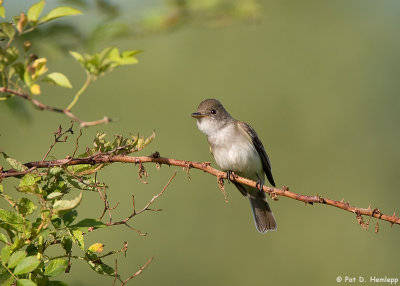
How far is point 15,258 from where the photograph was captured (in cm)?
232

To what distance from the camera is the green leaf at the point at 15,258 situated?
2.31m

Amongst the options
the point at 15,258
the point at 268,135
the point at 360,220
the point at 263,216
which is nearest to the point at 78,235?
the point at 15,258

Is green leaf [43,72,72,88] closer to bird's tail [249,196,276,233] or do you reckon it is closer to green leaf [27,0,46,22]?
green leaf [27,0,46,22]

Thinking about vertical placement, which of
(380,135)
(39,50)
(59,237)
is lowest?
(59,237)

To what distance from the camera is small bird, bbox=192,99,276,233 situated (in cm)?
627

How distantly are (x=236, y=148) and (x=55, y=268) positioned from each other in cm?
402

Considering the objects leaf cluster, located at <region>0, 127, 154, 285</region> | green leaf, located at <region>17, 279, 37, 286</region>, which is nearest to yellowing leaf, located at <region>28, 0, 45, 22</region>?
leaf cluster, located at <region>0, 127, 154, 285</region>

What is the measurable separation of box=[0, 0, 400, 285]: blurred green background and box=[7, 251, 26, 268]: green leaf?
30.1 feet

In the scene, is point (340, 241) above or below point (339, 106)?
below

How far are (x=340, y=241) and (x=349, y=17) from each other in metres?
7.92

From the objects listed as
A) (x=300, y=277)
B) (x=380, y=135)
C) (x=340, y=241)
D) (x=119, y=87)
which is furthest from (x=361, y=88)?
(x=119, y=87)

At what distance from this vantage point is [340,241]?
16.2 metres

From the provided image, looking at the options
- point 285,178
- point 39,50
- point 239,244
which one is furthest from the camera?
point 285,178

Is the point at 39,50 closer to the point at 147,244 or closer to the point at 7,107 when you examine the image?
the point at 7,107
